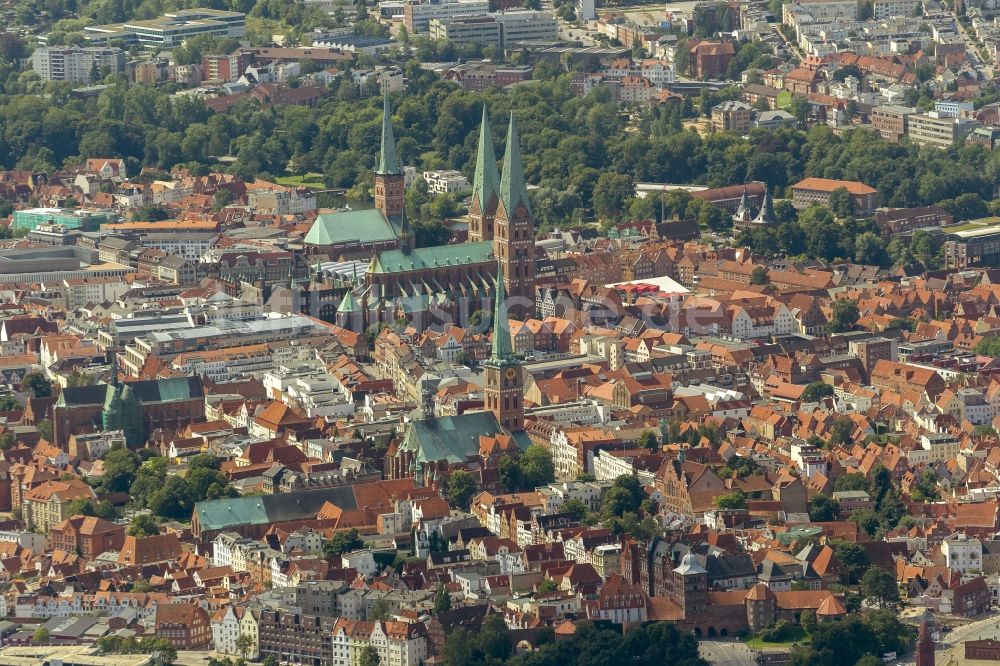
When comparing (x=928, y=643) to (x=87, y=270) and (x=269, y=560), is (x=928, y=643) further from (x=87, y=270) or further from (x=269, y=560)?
(x=87, y=270)

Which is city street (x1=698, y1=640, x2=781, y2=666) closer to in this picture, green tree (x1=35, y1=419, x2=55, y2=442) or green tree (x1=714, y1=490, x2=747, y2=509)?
green tree (x1=714, y1=490, x2=747, y2=509)

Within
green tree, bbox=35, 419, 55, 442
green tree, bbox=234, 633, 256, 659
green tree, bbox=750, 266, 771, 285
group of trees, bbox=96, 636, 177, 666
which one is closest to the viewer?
group of trees, bbox=96, 636, 177, 666

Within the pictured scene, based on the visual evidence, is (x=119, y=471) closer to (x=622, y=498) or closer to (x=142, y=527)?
(x=142, y=527)

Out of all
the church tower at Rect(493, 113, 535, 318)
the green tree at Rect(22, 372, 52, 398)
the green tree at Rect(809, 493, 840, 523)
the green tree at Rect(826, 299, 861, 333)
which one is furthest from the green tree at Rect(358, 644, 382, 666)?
the church tower at Rect(493, 113, 535, 318)

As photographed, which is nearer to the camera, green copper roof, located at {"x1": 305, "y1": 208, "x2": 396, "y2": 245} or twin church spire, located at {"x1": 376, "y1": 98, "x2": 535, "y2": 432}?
twin church spire, located at {"x1": 376, "y1": 98, "x2": 535, "y2": 432}

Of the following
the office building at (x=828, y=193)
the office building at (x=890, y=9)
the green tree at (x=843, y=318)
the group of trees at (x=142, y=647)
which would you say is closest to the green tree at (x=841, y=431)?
the green tree at (x=843, y=318)

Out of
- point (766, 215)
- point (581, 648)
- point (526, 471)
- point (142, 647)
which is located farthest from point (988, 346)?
point (142, 647)
